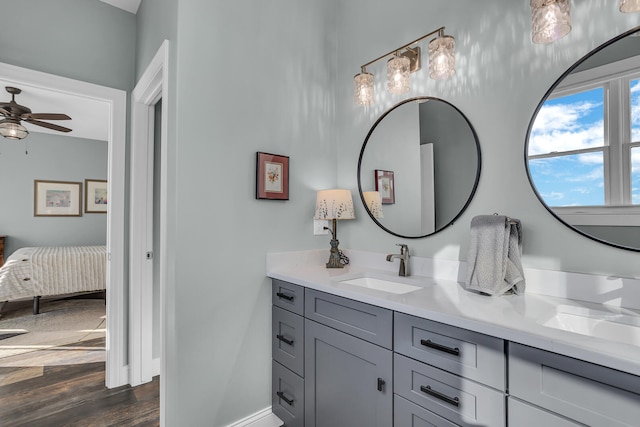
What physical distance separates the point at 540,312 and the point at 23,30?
3.12 meters

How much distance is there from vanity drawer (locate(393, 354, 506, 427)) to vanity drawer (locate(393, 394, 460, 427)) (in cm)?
2

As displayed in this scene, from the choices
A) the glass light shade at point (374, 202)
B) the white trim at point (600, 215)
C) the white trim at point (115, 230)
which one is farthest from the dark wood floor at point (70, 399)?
the white trim at point (600, 215)

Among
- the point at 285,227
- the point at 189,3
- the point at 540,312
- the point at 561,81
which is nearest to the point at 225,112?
the point at 189,3

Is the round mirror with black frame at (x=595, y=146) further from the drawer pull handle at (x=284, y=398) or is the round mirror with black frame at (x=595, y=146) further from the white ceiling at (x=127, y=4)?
the white ceiling at (x=127, y=4)

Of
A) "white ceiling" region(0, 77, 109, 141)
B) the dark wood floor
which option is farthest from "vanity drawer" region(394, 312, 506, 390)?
"white ceiling" region(0, 77, 109, 141)

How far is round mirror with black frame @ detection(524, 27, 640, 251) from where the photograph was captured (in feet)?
3.72

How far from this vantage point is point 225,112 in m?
1.74

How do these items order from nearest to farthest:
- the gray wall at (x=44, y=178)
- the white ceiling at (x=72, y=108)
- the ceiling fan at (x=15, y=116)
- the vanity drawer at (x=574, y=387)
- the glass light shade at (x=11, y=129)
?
the vanity drawer at (x=574, y=387)
the ceiling fan at (x=15, y=116)
the glass light shade at (x=11, y=129)
the white ceiling at (x=72, y=108)
the gray wall at (x=44, y=178)

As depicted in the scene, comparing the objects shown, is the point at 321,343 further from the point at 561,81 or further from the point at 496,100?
the point at 561,81

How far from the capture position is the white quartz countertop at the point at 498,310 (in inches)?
30.8

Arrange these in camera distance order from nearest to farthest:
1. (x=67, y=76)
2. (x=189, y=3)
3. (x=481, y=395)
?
1. (x=481, y=395)
2. (x=189, y=3)
3. (x=67, y=76)

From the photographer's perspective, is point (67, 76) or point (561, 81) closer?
point (561, 81)

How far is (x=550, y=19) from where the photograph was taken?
1166 millimetres

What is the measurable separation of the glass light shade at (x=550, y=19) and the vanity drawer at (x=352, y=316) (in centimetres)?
119
